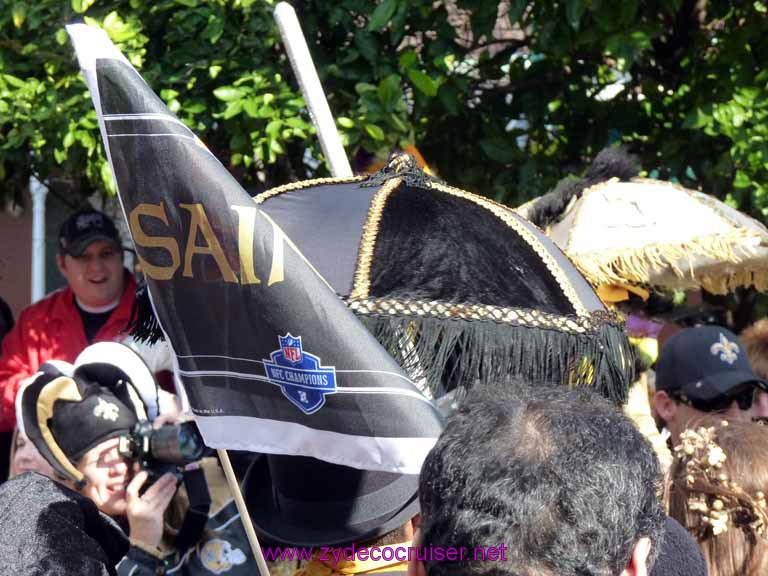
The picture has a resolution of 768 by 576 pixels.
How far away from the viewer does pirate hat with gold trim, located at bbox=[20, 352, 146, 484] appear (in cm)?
273

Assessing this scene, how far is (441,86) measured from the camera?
366 centimetres

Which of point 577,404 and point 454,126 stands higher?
point 577,404

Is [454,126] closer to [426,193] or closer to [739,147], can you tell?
[739,147]

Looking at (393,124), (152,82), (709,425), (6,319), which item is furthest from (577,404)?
(6,319)

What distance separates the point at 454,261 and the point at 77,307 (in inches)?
107

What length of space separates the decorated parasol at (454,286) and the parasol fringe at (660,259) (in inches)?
39.6

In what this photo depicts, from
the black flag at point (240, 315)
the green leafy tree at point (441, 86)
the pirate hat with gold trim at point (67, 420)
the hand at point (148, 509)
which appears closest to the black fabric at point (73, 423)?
the pirate hat with gold trim at point (67, 420)

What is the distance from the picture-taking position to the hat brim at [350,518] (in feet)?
5.98

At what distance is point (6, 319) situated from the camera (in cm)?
467

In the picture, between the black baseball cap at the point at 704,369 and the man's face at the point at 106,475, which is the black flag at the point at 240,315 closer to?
the man's face at the point at 106,475

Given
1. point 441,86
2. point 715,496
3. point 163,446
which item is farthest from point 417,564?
point 441,86

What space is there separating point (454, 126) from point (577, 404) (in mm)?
2850

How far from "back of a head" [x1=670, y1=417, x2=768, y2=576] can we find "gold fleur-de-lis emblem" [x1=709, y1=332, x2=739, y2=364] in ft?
3.29

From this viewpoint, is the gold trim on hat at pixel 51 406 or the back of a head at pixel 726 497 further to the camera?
the gold trim on hat at pixel 51 406
